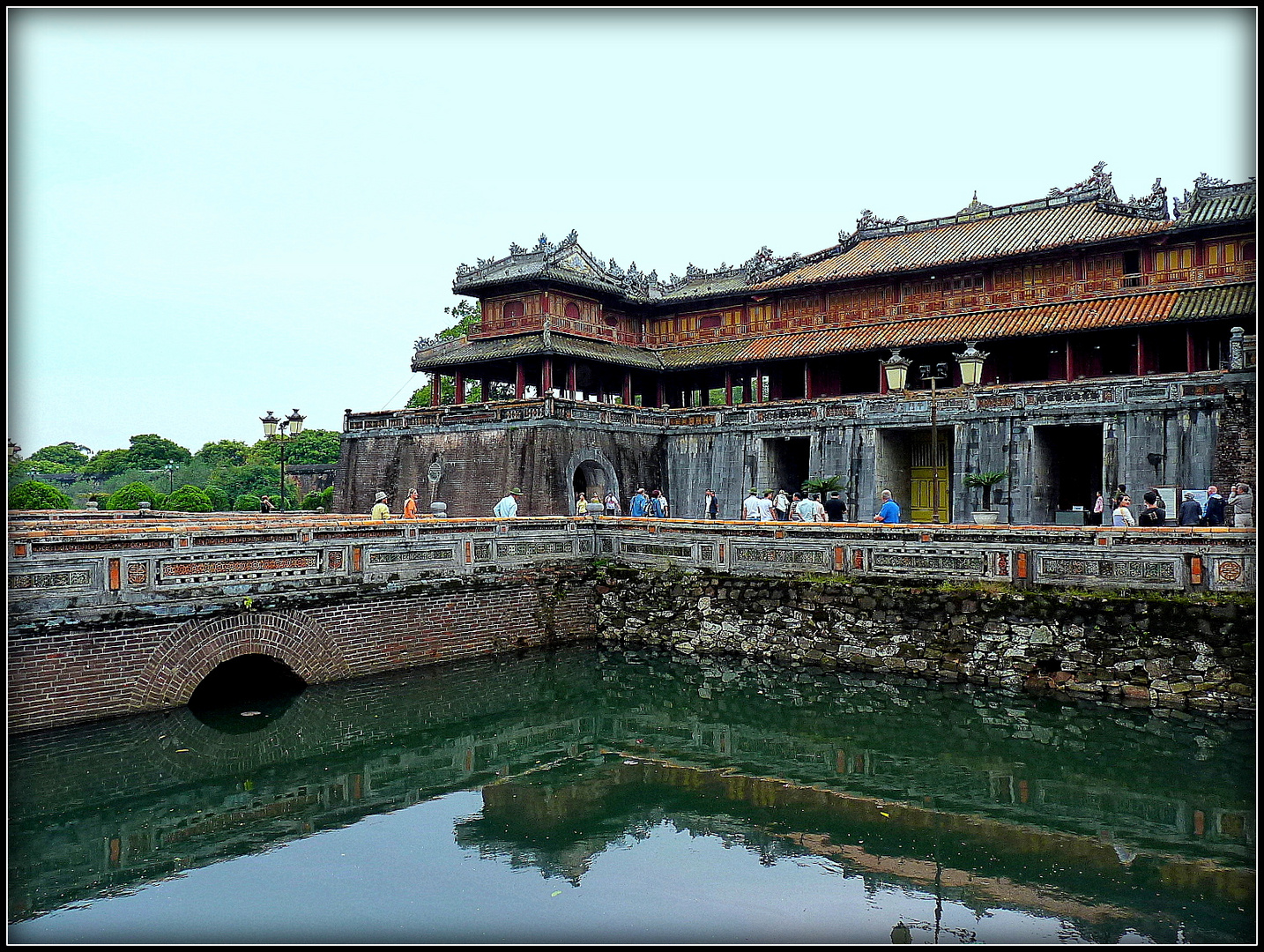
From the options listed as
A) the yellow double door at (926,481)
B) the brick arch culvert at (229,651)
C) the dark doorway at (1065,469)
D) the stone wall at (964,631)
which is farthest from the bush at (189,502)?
the dark doorway at (1065,469)

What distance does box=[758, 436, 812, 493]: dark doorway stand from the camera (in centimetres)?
3012

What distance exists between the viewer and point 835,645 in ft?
55.3

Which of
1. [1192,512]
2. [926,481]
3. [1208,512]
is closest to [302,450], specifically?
[926,481]

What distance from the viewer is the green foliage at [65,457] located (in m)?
52.0

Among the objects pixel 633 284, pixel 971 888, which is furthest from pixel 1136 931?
pixel 633 284

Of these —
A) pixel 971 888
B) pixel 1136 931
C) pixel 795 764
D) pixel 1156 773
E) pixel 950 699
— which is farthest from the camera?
pixel 950 699

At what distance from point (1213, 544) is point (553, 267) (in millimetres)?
24251

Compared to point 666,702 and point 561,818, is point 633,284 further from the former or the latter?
point 561,818

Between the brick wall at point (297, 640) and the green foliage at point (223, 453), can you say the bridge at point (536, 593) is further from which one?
the green foliage at point (223, 453)

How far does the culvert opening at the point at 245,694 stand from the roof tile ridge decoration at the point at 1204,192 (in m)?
27.0

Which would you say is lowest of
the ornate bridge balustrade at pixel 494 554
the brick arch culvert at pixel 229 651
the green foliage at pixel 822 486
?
the brick arch culvert at pixel 229 651

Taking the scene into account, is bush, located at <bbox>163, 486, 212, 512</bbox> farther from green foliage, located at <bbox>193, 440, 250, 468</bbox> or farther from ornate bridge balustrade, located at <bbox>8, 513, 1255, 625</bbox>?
green foliage, located at <bbox>193, 440, 250, 468</bbox>

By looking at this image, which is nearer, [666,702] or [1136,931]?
[1136,931]

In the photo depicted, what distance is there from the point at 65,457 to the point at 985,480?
52.4m
